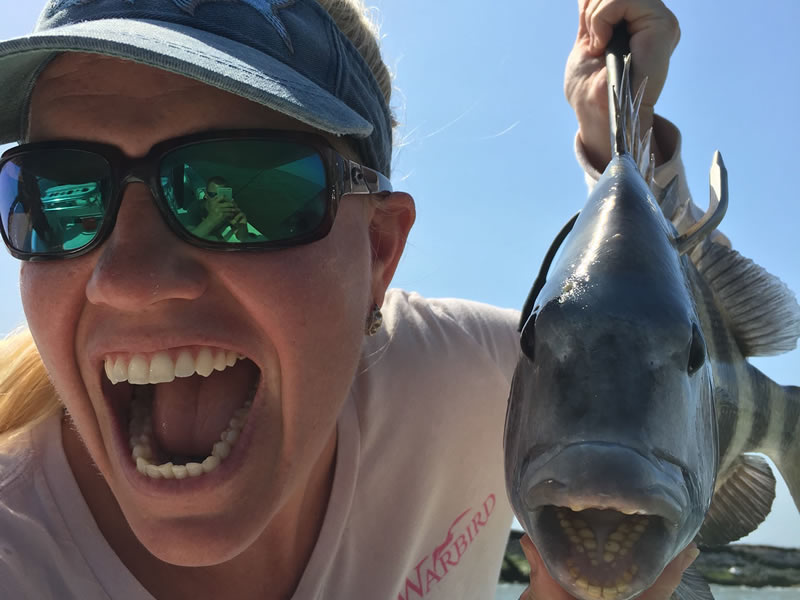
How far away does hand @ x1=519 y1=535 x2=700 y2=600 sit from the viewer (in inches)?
36.6

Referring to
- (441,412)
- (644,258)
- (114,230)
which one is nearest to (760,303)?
(644,258)

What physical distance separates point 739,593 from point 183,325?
172 inches

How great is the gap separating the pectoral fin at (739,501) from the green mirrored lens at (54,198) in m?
1.26

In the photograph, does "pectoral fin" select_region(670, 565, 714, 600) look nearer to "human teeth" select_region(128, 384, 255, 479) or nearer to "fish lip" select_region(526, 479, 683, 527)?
"fish lip" select_region(526, 479, 683, 527)

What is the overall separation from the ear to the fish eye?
875 mm

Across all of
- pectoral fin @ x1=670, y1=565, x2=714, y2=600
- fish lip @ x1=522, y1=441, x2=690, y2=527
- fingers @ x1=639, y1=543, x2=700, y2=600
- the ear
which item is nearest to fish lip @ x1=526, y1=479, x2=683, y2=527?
fish lip @ x1=522, y1=441, x2=690, y2=527

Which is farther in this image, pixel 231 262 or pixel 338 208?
pixel 338 208

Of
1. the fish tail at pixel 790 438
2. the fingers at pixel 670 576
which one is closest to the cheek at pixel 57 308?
the fingers at pixel 670 576

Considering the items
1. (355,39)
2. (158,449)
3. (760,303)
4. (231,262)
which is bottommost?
(158,449)

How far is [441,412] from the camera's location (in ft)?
6.81

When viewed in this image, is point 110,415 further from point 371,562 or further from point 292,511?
point 371,562

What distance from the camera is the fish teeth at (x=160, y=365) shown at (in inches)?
49.1

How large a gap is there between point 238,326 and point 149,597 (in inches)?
22.4

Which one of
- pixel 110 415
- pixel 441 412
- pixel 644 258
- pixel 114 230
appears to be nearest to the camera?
pixel 644 258
